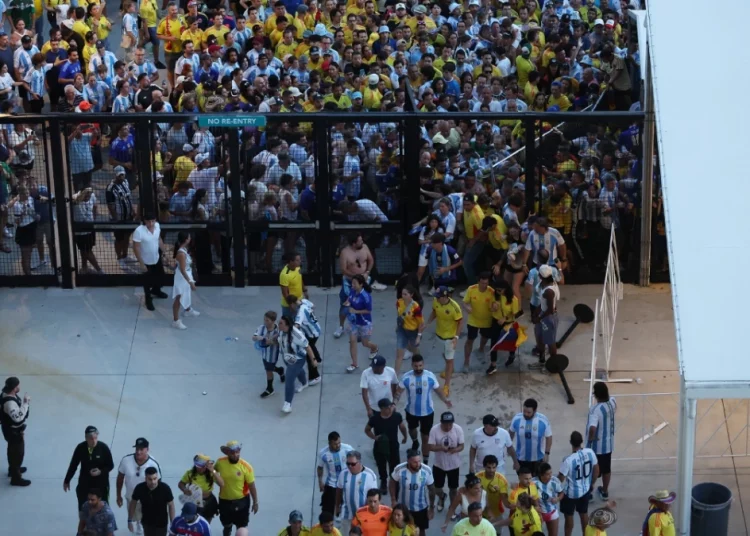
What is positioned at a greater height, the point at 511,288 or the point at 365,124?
the point at 365,124

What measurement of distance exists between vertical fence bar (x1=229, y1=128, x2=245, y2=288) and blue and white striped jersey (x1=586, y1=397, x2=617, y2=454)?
6315 mm

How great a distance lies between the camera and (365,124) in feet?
62.0

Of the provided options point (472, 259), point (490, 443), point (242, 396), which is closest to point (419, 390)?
point (490, 443)

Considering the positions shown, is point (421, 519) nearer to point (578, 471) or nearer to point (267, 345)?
point (578, 471)

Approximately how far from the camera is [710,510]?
1377cm

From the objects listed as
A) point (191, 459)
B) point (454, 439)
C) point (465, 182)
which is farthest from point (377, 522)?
point (465, 182)

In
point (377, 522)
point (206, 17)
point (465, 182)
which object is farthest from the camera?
point (206, 17)

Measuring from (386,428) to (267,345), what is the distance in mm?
2210

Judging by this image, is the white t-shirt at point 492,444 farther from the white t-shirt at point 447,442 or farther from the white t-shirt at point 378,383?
the white t-shirt at point 378,383

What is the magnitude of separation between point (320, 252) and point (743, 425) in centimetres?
603

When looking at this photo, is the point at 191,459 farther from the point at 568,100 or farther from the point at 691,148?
the point at 568,100

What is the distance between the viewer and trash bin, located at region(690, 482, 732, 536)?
13.8 m

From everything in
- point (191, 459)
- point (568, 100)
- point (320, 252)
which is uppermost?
point (568, 100)

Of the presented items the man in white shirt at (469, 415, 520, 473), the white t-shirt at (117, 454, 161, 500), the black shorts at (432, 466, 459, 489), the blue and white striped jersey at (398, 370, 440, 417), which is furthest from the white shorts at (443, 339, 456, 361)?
the white t-shirt at (117, 454, 161, 500)
